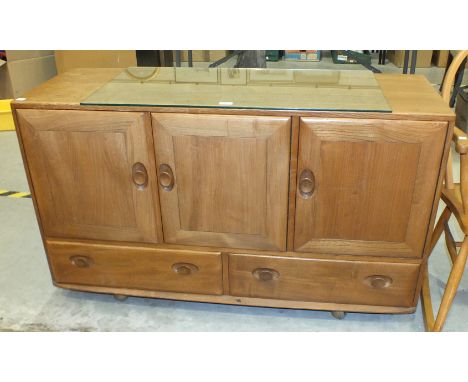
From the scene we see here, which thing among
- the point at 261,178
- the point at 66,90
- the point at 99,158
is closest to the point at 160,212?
the point at 99,158

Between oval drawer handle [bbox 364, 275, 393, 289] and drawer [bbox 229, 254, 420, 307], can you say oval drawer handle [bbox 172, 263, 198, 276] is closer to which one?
drawer [bbox 229, 254, 420, 307]

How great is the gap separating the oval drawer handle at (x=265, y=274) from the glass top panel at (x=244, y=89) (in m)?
0.58

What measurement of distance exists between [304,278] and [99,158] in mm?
792

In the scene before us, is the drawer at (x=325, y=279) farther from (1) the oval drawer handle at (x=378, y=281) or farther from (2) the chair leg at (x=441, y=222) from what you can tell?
(2) the chair leg at (x=441, y=222)

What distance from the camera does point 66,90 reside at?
5.17 feet

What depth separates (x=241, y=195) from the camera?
1.49m

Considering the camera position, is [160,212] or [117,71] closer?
[160,212]

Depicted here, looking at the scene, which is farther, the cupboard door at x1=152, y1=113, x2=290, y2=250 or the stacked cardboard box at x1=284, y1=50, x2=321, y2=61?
the stacked cardboard box at x1=284, y1=50, x2=321, y2=61

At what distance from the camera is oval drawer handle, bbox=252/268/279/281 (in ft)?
5.29

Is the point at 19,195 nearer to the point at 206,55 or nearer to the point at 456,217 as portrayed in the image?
the point at 456,217

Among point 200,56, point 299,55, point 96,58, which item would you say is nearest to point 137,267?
point 96,58

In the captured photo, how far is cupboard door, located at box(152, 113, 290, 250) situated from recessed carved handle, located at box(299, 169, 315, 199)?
5 cm

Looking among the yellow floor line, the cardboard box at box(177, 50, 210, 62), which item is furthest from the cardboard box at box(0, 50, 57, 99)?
the cardboard box at box(177, 50, 210, 62)

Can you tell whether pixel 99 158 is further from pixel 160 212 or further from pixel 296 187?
pixel 296 187
